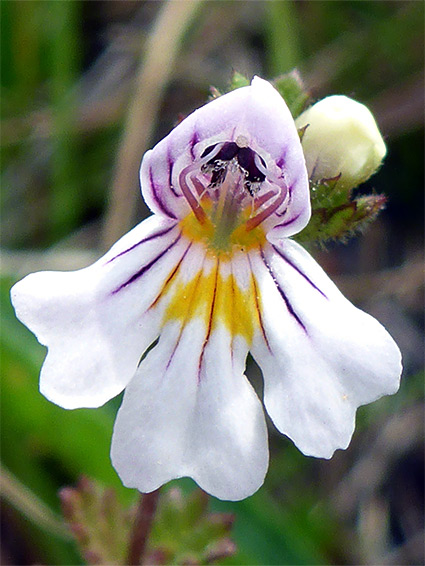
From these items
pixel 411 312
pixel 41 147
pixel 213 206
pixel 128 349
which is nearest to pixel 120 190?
pixel 41 147

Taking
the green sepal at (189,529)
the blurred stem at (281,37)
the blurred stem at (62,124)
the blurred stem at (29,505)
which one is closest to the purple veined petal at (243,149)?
the green sepal at (189,529)

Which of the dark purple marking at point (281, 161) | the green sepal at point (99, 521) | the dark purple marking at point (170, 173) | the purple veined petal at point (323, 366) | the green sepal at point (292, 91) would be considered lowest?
the green sepal at point (99, 521)

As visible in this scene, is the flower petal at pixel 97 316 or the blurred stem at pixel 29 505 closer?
the flower petal at pixel 97 316

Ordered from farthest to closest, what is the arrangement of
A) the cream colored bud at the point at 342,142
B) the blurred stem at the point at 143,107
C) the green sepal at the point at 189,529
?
the blurred stem at the point at 143,107 → the green sepal at the point at 189,529 → the cream colored bud at the point at 342,142

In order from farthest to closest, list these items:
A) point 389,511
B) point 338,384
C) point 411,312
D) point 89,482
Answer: point 411,312 → point 389,511 → point 89,482 → point 338,384

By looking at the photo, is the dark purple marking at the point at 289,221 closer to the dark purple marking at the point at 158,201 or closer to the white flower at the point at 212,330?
the white flower at the point at 212,330

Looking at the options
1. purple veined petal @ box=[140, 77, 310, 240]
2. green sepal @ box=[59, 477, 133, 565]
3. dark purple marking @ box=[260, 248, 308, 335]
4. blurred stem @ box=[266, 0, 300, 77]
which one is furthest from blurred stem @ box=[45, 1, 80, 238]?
dark purple marking @ box=[260, 248, 308, 335]

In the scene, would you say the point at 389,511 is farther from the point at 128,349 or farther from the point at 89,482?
the point at 128,349
